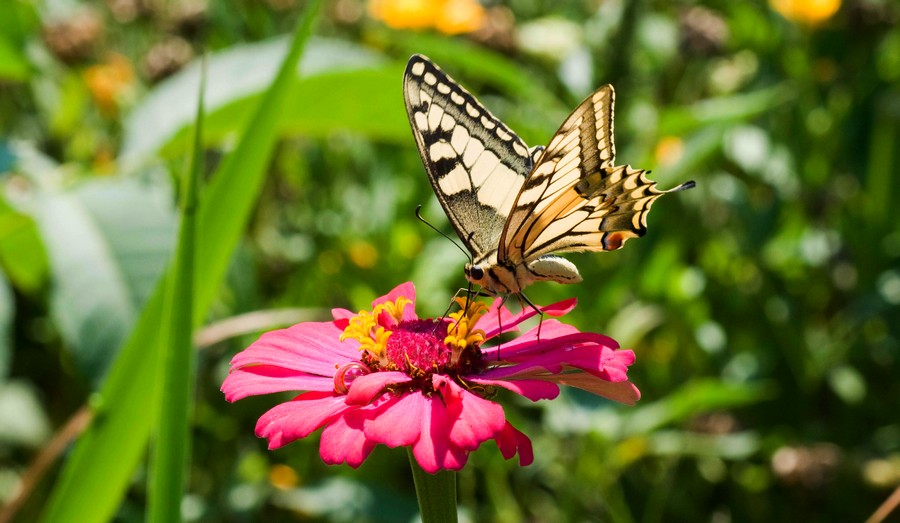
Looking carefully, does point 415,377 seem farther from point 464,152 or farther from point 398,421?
point 464,152

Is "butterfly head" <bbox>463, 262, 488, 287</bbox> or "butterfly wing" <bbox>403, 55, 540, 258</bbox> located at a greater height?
"butterfly wing" <bbox>403, 55, 540, 258</bbox>

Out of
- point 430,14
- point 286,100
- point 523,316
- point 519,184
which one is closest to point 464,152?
point 519,184

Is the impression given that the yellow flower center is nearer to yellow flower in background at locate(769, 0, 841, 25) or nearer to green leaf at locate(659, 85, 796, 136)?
green leaf at locate(659, 85, 796, 136)

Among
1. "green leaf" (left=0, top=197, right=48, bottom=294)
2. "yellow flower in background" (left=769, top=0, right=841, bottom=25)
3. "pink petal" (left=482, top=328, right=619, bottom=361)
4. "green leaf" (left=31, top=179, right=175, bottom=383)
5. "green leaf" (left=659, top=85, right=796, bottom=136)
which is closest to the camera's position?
"pink petal" (left=482, top=328, right=619, bottom=361)

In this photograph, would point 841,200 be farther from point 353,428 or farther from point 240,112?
point 353,428

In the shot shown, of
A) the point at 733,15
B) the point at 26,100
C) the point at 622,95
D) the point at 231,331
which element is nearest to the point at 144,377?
the point at 231,331

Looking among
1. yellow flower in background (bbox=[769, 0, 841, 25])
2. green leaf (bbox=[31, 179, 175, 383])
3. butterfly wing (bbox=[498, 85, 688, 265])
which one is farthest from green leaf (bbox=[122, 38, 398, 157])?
yellow flower in background (bbox=[769, 0, 841, 25])

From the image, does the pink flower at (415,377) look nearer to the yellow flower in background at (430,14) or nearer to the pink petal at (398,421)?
the pink petal at (398,421)

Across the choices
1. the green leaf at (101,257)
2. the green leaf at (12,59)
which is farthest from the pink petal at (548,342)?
the green leaf at (12,59)
